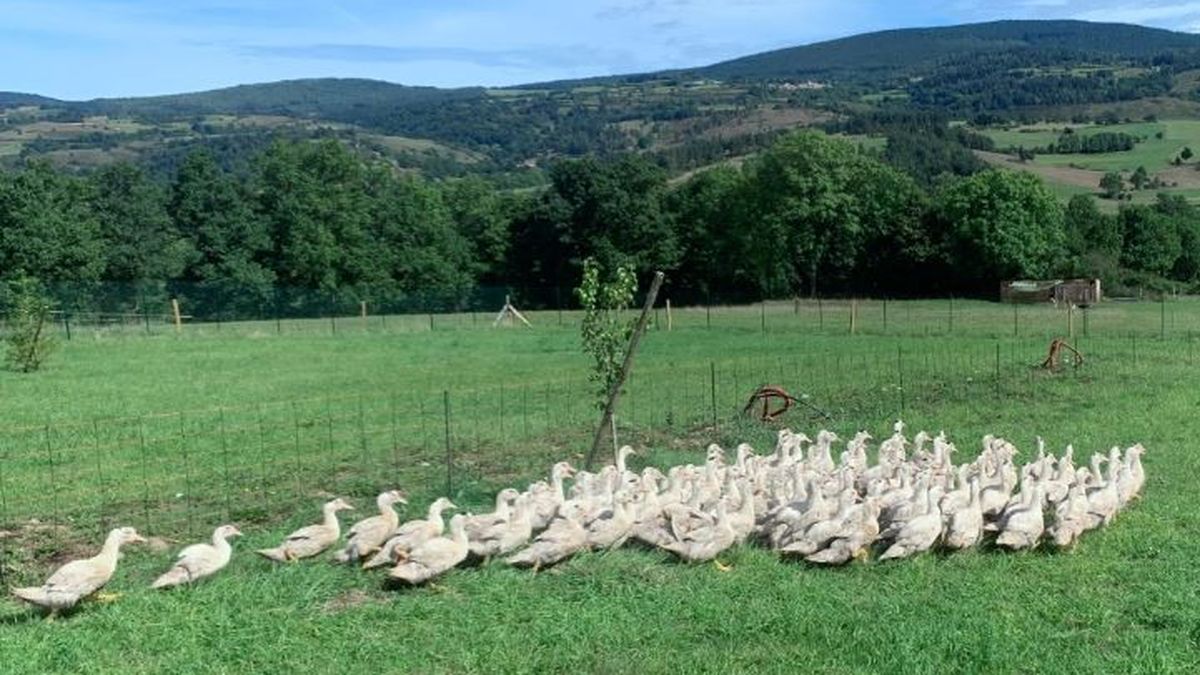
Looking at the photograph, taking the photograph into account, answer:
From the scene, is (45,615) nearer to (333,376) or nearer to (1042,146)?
(333,376)

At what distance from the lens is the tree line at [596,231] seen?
234ft

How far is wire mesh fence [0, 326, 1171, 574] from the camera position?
15.4 m

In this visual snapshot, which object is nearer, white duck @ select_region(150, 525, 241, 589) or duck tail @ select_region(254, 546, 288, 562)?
white duck @ select_region(150, 525, 241, 589)

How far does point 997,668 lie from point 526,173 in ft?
582

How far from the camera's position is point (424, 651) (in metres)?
9.10

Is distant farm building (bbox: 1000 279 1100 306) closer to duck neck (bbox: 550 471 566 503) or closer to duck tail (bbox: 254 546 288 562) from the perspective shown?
duck neck (bbox: 550 471 566 503)

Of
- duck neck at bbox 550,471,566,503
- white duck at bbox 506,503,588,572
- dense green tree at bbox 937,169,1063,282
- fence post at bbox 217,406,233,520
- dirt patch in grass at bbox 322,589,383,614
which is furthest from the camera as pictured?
dense green tree at bbox 937,169,1063,282

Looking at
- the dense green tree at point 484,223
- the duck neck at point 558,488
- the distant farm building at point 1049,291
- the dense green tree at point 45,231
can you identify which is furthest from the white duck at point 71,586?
the dense green tree at point 484,223

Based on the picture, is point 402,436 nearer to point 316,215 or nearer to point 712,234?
point 316,215

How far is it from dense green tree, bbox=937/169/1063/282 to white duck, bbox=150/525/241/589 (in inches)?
2610

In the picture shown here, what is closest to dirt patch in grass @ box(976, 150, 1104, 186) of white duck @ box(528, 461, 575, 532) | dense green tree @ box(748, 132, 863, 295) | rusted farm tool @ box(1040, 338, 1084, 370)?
dense green tree @ box(748, 132, 863, 295)

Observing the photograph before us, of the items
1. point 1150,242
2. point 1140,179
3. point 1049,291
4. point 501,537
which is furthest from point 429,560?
point 1140,179

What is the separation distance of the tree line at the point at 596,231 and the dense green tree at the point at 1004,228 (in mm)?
105

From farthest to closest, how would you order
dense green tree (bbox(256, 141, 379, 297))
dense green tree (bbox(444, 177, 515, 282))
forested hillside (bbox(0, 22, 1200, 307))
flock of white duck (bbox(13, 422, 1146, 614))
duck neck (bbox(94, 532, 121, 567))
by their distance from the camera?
dense green tree (bbox(444, 177, 515, 282)) → dense green tree (bbox(256, 141, 379, 297)) → forested hillside (bbox(0, 22, 1200, 307)) → flock of white duck (bbox(13, 422, 1146, 614)) → duck neck (bbox(94, 532, 121, 567))
